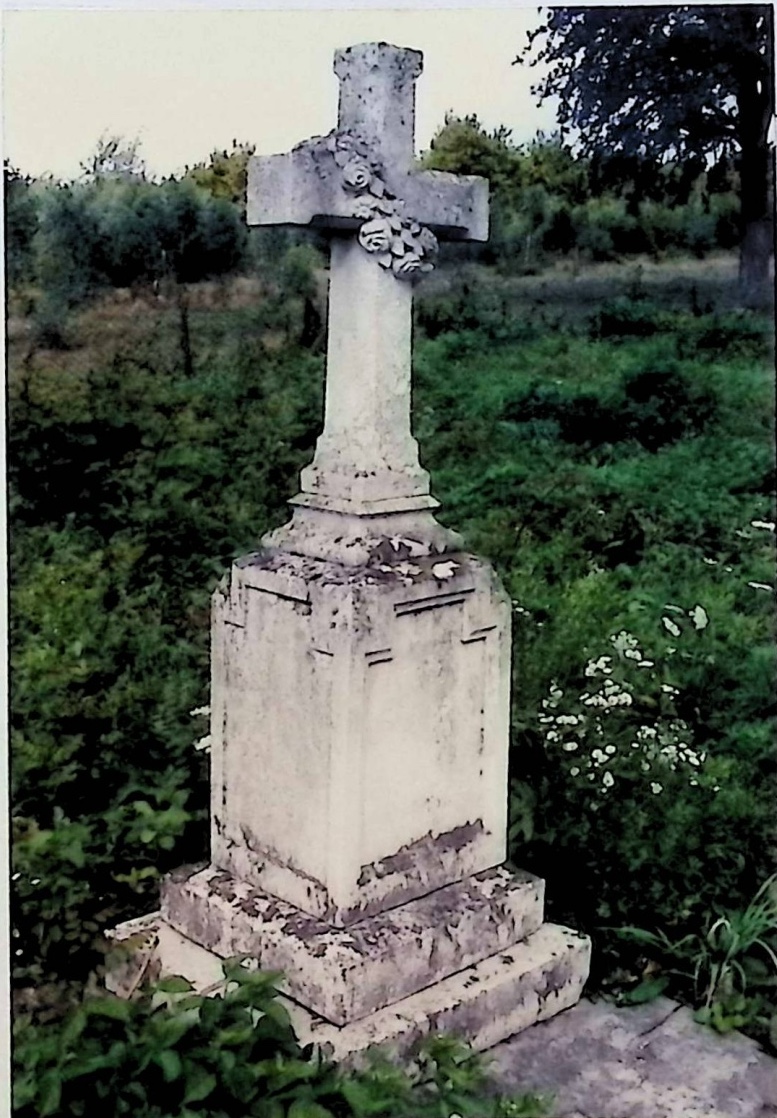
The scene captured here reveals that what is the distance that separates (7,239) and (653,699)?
1.90 metres

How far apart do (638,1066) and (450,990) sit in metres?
0.42

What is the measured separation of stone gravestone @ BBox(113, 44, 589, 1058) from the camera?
9.06 ft

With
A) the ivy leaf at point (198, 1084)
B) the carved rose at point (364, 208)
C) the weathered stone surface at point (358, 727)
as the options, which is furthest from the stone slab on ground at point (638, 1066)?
the carved rose at point (364, 208)

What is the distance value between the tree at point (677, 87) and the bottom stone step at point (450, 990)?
153 cm

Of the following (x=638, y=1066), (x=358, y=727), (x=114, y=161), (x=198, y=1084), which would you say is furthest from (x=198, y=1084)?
(x=114, y=161)

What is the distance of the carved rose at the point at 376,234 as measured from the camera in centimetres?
277

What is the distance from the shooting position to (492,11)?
2717 millimetres

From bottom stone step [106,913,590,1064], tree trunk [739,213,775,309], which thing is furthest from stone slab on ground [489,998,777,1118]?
tree trunk [739,213,775,309]

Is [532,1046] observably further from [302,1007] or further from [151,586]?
[151,586]

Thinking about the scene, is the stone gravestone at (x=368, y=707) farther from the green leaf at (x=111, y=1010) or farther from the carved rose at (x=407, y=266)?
the green leaf at (x=111, y=1010)

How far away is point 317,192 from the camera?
8.87ft

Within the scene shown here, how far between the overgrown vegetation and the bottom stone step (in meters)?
0.09

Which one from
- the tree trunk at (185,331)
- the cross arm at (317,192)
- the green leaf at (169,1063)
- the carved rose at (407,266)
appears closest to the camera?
the green leaf at (169,1063)

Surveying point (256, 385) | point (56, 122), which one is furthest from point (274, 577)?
point (56, 122)
